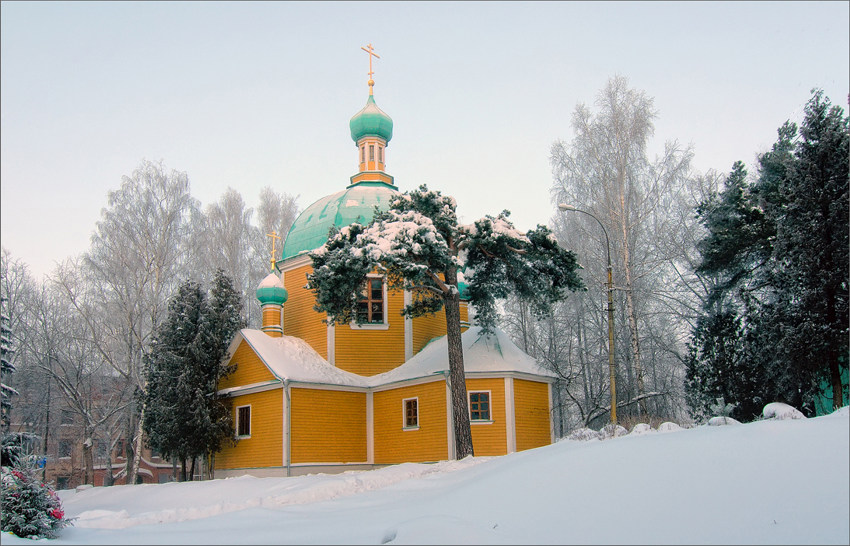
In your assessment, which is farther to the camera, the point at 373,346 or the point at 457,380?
the point at 373,346

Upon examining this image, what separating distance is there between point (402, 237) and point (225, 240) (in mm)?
23488

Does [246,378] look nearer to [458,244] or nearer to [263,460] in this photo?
[263,460]

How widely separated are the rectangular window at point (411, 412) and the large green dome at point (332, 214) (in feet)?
20.6

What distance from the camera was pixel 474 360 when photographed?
66.3ft

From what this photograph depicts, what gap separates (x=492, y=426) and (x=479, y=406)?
69 cm

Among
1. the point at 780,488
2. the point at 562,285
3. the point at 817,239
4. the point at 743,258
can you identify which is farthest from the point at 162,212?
the point at 780,488

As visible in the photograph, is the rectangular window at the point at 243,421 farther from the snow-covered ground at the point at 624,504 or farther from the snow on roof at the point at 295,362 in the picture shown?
the snow-covered ground at the point at 624,504

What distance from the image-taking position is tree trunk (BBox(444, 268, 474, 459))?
16.9 m

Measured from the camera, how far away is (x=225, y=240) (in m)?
37.4

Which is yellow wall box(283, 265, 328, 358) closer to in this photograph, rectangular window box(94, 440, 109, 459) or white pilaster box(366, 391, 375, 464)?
white pilaster box(366, 391, 375, 464)

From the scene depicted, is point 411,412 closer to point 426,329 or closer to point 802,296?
point 426,329

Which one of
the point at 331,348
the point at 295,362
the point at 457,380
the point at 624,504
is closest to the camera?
the point at 624,504

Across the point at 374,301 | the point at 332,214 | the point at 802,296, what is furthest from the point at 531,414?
the point at 332,214

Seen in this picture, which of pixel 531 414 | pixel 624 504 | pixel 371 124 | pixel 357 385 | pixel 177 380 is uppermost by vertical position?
pixel 371 124
